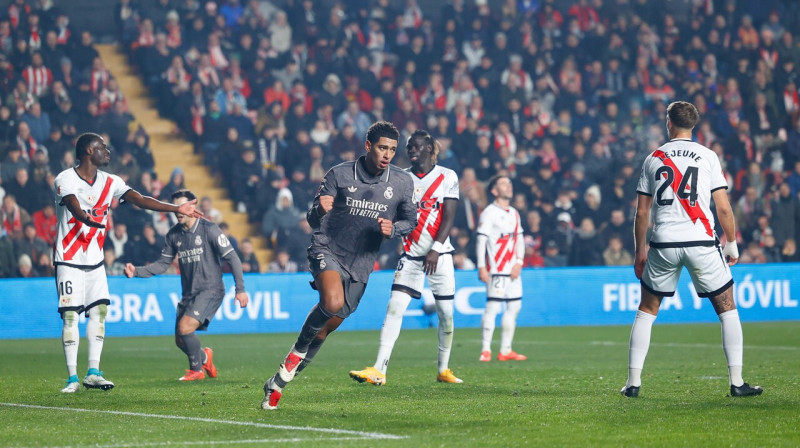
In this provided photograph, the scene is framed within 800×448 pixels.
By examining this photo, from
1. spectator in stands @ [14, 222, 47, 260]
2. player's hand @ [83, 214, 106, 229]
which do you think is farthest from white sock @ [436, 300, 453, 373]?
spectator in stands @ [14, 222, 47, 260]

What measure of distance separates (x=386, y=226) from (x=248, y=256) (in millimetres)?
13473

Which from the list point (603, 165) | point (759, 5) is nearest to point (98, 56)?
point (603, 165)

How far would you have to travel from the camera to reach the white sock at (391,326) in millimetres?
10609

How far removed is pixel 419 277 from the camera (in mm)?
11102

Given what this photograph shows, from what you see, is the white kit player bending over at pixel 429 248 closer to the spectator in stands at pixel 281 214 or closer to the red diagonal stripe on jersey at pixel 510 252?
the red diagonal stripe on jersey at pixel 510 252

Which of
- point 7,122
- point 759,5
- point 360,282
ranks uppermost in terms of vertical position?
point 759,5

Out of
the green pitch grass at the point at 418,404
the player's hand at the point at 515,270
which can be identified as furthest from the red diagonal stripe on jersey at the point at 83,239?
the player's hand at the point at 515,270

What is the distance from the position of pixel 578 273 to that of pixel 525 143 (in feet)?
13.9

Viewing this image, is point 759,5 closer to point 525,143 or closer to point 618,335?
point 525,143

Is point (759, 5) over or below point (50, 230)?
over

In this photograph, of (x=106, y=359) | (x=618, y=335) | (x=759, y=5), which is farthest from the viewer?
(x=759, y=5)

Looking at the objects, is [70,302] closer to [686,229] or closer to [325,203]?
[325,203]

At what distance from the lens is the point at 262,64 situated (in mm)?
25141

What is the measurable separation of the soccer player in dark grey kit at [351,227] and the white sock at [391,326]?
195 cm
